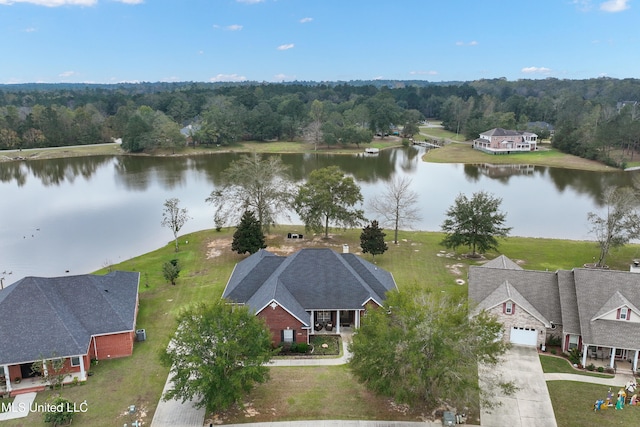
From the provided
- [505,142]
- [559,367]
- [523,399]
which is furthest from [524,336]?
[505,142]

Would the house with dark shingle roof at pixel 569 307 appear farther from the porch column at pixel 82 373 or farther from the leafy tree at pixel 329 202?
the porch column at pixel 82 373

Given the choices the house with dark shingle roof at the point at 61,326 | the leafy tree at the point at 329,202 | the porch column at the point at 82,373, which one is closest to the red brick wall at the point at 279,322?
the house with dark shingle roof at the point at 61,326

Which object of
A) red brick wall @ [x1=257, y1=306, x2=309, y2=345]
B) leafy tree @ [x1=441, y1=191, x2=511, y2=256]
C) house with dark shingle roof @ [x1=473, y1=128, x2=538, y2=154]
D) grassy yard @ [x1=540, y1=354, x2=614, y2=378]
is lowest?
grassy yard @ [x1=540, y1=354, x2=614, y2=378]

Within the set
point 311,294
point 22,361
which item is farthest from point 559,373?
point 22,361

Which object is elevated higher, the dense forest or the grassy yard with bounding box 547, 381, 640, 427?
the dense forest

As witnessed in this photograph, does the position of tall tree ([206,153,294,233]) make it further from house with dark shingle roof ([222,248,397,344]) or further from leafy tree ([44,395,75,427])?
leafy tree ([44,395,75,427])

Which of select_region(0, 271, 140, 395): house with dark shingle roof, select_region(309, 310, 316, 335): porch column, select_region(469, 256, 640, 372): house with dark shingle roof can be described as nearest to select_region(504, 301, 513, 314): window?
select_region(469, 256, 640, 372): house with dark shingle roof

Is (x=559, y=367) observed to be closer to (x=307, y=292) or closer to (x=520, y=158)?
(x=307, y=292)

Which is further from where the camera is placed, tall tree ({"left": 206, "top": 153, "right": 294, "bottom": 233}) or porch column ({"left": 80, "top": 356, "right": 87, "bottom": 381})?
tall tree ({"left": 206, "top": 153, "right": 294, "bottom": 233})
